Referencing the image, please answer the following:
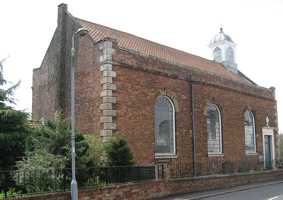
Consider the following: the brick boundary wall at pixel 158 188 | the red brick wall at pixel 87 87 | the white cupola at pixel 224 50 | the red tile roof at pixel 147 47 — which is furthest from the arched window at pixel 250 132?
the red brick wall at pixel 87 87

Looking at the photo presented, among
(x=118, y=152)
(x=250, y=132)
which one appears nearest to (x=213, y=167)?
(x=250, y=132)

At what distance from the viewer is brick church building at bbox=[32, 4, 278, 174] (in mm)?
21609

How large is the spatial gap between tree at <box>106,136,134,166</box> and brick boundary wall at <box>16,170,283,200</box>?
3.73 ft

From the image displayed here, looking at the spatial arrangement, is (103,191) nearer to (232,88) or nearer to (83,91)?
(83,91)

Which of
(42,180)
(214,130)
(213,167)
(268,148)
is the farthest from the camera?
(268,148)

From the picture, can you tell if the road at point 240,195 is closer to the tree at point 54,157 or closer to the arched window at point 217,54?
the tree at point 54,157

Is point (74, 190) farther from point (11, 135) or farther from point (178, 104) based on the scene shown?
point (178, 104)

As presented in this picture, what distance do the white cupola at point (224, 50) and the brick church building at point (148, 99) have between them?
5.90 meters

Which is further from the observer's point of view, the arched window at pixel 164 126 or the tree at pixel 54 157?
the arched window at pixel 164 126

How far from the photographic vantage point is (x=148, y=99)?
2311 cm

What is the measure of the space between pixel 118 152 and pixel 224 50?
22854 mm

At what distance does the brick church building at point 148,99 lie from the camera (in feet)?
70.9

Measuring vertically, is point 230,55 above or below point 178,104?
above

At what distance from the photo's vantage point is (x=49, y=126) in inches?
669
